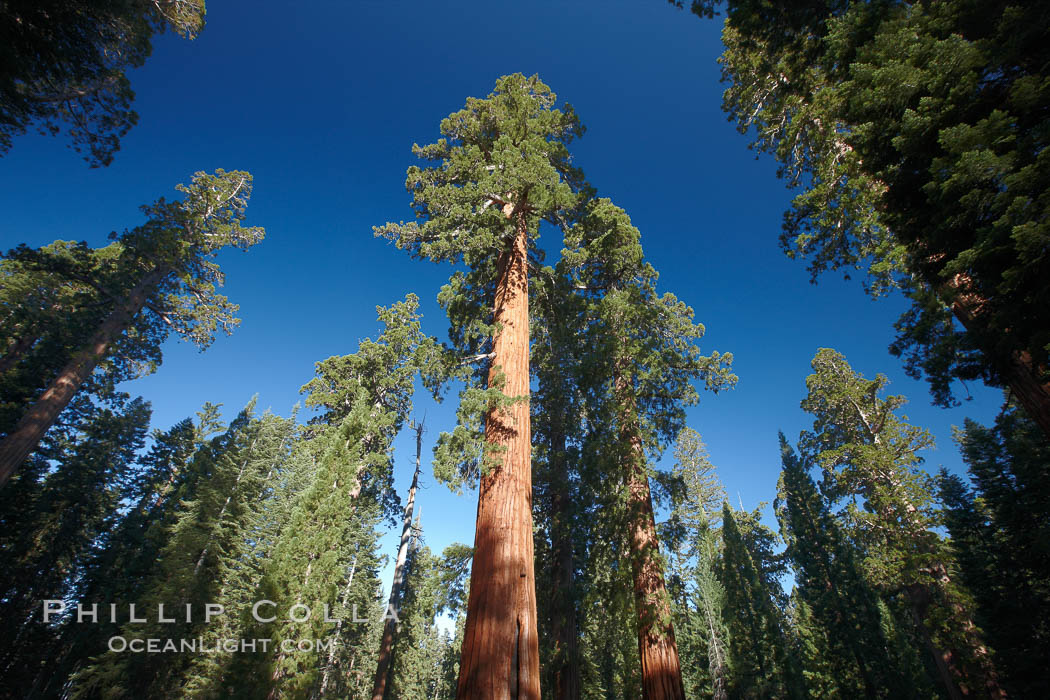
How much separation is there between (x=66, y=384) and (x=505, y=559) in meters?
19.3

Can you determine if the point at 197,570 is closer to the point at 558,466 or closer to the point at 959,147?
the point at 558,466

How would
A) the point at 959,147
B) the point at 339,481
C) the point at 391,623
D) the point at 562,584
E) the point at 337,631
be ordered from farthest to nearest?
the point at 337,631 < the point at 391,623 < the point at 339,481 < the point at 562,584 < the point at 959,147

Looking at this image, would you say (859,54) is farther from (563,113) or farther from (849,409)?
(849,409)

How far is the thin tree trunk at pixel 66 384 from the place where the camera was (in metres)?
11.4

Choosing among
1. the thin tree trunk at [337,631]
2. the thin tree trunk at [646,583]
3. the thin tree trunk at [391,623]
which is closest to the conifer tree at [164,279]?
the thin tree trunk at [391,623]

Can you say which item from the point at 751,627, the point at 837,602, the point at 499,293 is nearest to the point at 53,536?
the point at 499,293

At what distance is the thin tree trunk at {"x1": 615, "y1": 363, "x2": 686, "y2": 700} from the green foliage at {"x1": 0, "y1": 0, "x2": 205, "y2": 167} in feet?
35.6

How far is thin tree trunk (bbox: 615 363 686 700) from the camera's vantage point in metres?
5.64

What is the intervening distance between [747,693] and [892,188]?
1277 inches

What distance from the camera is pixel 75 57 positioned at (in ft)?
19.7

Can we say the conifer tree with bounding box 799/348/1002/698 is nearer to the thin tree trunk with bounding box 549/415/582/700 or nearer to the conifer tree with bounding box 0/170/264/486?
the thin tree trunk with bounding box 549/415/582/700

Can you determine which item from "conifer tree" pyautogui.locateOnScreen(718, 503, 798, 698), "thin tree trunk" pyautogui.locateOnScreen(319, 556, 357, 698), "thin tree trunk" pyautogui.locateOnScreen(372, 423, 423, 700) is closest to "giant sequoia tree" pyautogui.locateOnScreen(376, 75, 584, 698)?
"thin tree trunk" pyautogui.locateOnScreen(372, 423, 423, 700)

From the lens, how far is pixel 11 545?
17766 mm

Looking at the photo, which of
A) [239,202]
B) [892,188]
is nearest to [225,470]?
[239,202]
